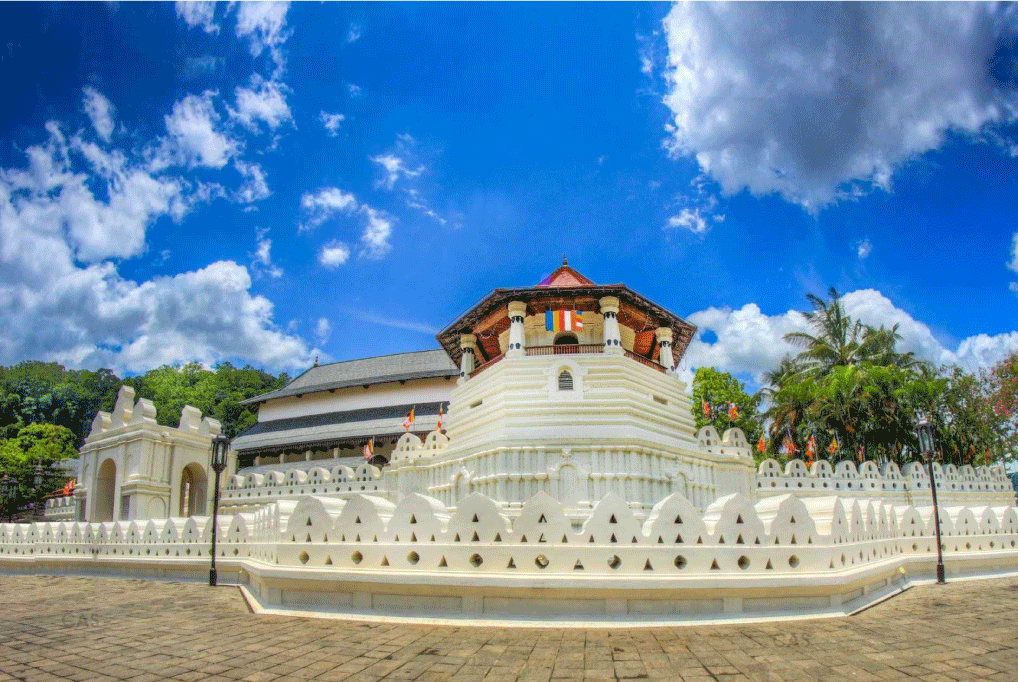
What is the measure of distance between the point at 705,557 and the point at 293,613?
5.77 metres

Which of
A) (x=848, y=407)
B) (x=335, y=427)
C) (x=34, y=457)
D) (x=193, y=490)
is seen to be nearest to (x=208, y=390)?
(x=34, y=457)

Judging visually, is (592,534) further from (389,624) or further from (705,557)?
(389,624)

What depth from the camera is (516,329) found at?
71.5 feet

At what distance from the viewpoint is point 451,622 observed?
779 centimetres

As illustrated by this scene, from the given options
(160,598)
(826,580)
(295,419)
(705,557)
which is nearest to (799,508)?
(826,580)

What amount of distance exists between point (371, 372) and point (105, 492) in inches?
898

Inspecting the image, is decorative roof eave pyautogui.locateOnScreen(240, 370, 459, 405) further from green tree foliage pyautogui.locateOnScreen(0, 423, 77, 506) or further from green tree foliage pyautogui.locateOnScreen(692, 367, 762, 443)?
green tree foliage pyautogui.locateOnScreen(692, 367, 762, 443)

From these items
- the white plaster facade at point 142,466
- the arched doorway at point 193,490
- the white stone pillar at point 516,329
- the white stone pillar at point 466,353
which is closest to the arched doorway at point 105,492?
the white plaster facade at point 142,466

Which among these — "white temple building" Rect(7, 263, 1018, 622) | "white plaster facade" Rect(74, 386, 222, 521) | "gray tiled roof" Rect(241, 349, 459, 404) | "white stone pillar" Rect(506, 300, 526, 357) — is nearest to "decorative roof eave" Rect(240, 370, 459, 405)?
"gray tiled roof" Rect(241, 349, 459, 404)

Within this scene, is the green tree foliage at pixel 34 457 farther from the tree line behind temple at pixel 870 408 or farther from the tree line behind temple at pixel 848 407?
the tree line behind temple at pixel 870 408

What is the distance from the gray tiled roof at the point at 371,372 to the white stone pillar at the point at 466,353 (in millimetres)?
16434

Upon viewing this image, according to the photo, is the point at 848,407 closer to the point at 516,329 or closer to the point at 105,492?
the point at 516,329

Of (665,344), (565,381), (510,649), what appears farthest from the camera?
(665,344)

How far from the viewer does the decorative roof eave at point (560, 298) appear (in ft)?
70.0
